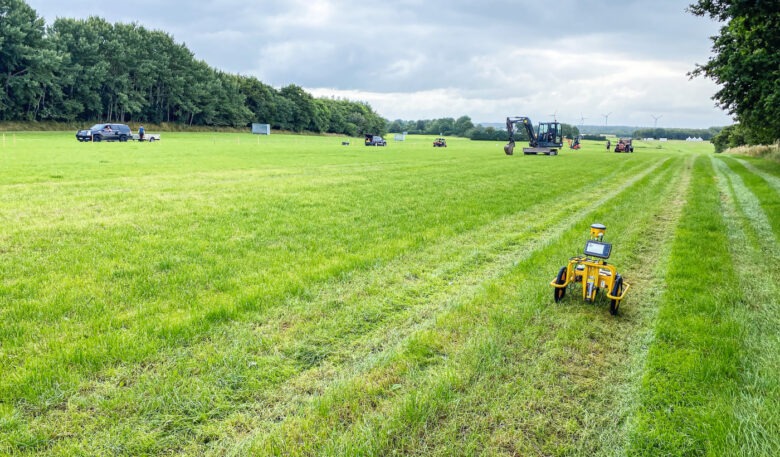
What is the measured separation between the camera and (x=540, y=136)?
44.2 meters

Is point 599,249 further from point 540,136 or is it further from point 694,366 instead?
point 540,136

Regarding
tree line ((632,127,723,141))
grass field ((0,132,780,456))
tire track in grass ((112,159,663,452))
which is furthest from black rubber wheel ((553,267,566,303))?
tree line ((632,127,723,141))

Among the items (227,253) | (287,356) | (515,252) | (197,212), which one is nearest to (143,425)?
(287,356)

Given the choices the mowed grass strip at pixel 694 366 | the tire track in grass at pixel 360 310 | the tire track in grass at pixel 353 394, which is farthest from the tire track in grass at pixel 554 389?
the tire track in grass at pixel 360 310

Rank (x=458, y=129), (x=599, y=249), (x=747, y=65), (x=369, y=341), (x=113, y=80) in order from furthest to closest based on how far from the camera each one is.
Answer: (x=458, y=129) < (x=113, y=80) < (x=747, y=65) < (x=599, y=249) < (x=369, y=341)

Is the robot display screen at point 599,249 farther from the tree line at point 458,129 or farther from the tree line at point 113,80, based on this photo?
the tree line at point 458,129

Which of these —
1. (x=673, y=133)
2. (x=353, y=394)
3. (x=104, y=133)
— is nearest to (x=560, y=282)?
(x=353, y=394)

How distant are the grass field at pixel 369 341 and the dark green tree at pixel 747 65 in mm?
9921

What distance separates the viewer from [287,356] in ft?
13.4

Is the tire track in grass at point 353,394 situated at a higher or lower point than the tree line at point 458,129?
lower

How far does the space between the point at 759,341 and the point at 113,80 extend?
280 feet

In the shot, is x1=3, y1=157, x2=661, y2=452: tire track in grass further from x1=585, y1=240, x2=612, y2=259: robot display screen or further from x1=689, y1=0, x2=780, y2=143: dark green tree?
x1=689, y1=0, x2=780, y2=143: dark green tree

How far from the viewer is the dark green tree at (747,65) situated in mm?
14843

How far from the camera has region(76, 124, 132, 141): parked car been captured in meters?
43.5
